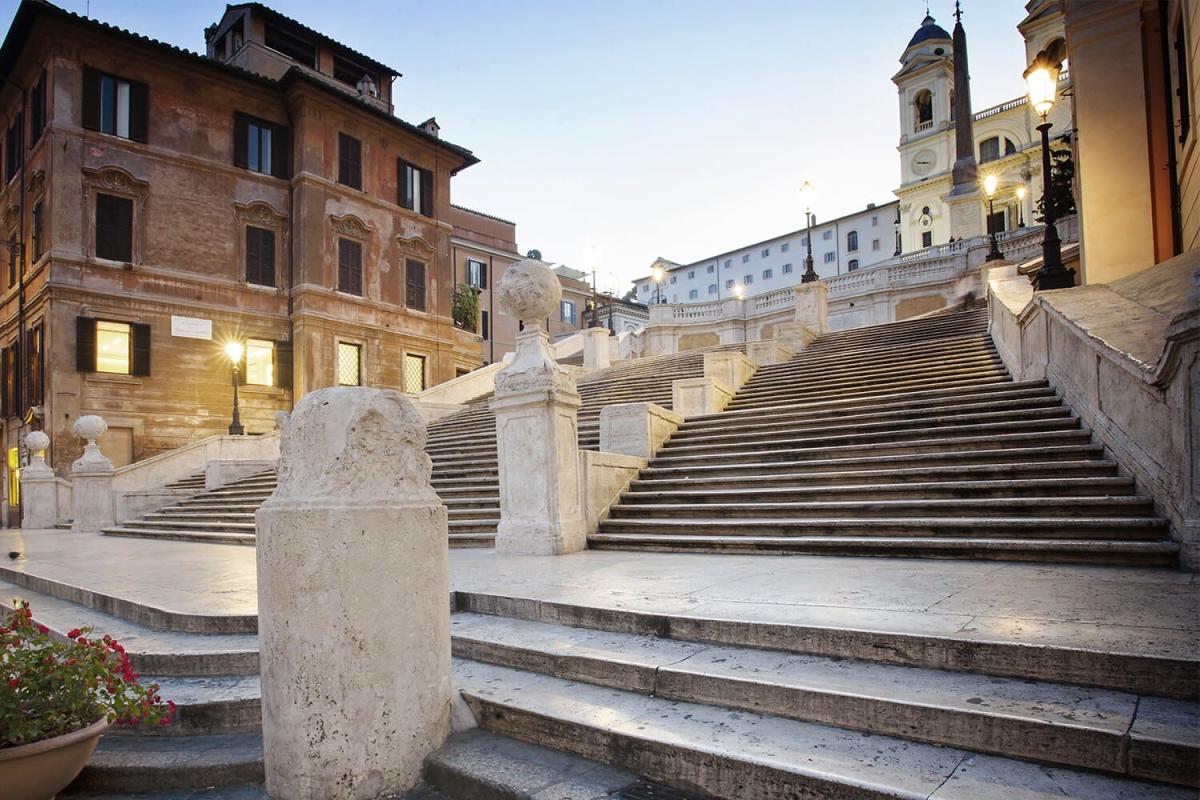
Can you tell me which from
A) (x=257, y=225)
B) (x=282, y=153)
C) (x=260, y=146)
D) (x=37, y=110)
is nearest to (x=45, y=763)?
(x=257, y=225)

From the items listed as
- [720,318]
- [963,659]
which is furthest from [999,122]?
[963,659]

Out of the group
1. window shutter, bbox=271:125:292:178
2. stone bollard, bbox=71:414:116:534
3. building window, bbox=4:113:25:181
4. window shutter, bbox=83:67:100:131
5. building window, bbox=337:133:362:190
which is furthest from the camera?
building window, bbox=337:133:362:190

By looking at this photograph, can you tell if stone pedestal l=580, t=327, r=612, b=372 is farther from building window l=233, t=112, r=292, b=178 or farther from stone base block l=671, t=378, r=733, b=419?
stone base block l=671, t=378, r=733, b=419

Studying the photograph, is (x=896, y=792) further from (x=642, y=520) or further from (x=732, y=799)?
(x=642, y=520)

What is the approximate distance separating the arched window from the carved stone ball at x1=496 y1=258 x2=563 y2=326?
63.2 m

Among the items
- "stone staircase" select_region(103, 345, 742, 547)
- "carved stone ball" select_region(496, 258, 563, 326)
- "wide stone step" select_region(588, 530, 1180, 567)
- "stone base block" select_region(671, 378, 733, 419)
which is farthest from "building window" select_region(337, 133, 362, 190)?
"wide stone step" select_region(588, 530, 1180, 567)

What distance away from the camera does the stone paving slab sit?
370 centimetres

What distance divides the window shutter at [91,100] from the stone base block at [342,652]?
84.6 feet

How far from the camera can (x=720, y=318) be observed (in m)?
34.0

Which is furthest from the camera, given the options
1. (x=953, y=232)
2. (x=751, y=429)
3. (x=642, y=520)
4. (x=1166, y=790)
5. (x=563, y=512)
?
(x=953, y=232)

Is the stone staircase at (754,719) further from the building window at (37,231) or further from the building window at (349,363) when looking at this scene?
the building window at (37,231)

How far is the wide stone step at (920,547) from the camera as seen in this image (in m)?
5.65

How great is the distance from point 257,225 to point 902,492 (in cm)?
2508

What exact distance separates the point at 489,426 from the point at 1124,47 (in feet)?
50.3
